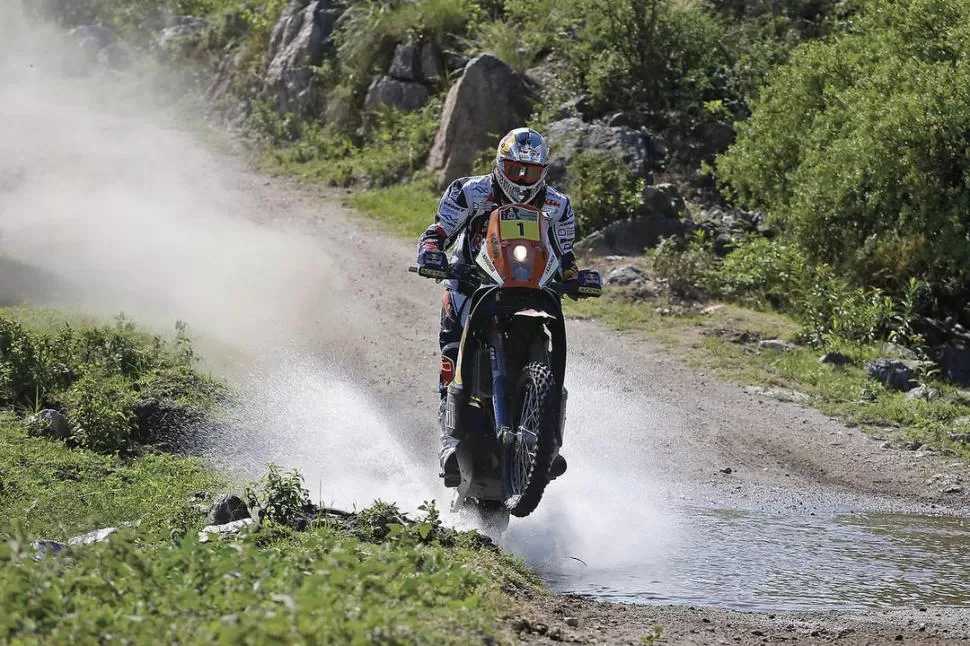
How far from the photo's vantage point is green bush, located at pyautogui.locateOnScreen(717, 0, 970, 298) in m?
13.8

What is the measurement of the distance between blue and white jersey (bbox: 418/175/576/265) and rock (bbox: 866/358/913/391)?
5.63 meters

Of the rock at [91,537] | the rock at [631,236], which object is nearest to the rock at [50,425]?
the rock at [91,537]

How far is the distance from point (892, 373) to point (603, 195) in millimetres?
6814

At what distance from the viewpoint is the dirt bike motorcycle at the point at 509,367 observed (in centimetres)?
763

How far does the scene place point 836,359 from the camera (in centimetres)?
1391

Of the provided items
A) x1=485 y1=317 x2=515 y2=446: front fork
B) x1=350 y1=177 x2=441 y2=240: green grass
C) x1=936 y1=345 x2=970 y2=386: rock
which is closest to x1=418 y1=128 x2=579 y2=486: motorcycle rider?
x1=485 y1=317 x2=515 y2=446: front fork

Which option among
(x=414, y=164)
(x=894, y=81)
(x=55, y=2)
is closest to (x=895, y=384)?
(x=894, y=81)

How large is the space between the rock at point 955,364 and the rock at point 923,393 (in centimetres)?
108

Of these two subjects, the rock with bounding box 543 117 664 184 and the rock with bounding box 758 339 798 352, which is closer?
the rock with bounding box 758 339 798 352

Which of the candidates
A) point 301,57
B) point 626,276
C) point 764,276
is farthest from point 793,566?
point 301,57

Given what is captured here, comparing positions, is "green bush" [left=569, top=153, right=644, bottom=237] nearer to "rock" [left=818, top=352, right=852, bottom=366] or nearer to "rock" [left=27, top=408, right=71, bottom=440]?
"rock" [left=818, top=352, right=852, bottom=366]

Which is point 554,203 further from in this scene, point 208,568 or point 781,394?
point 781,394

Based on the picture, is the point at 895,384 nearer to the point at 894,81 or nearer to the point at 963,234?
the point at 963,234

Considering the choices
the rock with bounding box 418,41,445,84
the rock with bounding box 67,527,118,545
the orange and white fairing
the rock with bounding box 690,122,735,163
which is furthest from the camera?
the rock with bounding box 418,41,445,84
